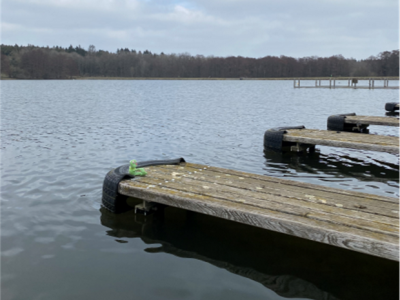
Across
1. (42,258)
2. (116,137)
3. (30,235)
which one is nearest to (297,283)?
(42,258)

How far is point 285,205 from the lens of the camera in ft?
15.6

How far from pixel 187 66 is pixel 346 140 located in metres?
151

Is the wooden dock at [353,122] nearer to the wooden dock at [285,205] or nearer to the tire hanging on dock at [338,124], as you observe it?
the tire hanging on dock at [338,124]

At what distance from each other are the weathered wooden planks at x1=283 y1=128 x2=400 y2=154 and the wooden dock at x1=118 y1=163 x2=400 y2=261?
4.82m

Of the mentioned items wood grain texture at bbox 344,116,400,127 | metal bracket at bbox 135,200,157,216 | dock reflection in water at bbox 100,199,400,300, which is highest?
wood grain texture at bbox 344,116,400,127

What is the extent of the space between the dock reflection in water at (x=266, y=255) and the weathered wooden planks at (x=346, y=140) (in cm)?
550

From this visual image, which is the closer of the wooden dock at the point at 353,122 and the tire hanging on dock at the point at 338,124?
the wooden dock at the point at 353,122

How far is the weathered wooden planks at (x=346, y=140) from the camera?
9.48 meters

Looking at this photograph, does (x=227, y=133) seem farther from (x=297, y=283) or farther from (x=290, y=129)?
(x=297, y=283)

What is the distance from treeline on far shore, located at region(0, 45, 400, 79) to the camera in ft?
431

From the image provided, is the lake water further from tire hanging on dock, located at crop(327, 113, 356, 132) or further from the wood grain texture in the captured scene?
tire hanging on dock, located at crop(327, 113, 356, 132)

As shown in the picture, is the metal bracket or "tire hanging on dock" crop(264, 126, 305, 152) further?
"tire hanging on dock" crop(264, 126, 305, 152)

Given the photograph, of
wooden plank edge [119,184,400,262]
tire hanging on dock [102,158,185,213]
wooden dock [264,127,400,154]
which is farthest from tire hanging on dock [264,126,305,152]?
wooden plank edge [119,184,400,262]

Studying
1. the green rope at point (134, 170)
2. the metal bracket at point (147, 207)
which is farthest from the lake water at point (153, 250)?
the green rope at point (134, 170)
